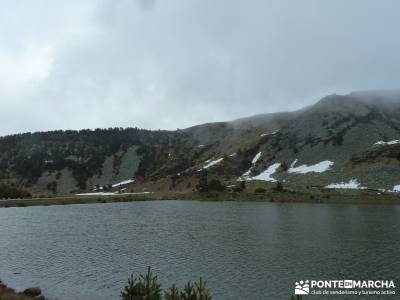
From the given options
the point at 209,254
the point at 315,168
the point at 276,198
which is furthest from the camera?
the point at 315,168

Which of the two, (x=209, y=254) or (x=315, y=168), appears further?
(x=315, y=168)

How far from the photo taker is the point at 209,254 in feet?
176

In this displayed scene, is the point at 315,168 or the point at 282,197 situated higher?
the point at 315,168

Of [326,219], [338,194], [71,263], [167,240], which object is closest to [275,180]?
[338,194]

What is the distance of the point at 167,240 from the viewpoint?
65750mm

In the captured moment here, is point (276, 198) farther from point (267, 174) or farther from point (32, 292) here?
point (32, 292)

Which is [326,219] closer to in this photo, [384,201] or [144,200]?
[384,201]

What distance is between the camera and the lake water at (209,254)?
133ft

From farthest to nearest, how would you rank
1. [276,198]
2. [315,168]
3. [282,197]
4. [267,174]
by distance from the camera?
[267,174] → [315,168] → [276,198] → [282,197]

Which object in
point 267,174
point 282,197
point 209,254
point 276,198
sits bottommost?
point 209,254

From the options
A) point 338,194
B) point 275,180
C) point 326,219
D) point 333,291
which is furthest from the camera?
point 275,180

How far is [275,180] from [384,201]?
56669 millimetres

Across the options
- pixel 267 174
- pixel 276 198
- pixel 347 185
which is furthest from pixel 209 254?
pixel 267 174

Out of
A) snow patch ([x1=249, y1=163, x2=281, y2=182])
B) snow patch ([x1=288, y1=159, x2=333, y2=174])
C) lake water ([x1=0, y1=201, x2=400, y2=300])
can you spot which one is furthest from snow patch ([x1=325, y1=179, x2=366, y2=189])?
lake water ([x1=0, y1=201, x2=400, y2=300])
